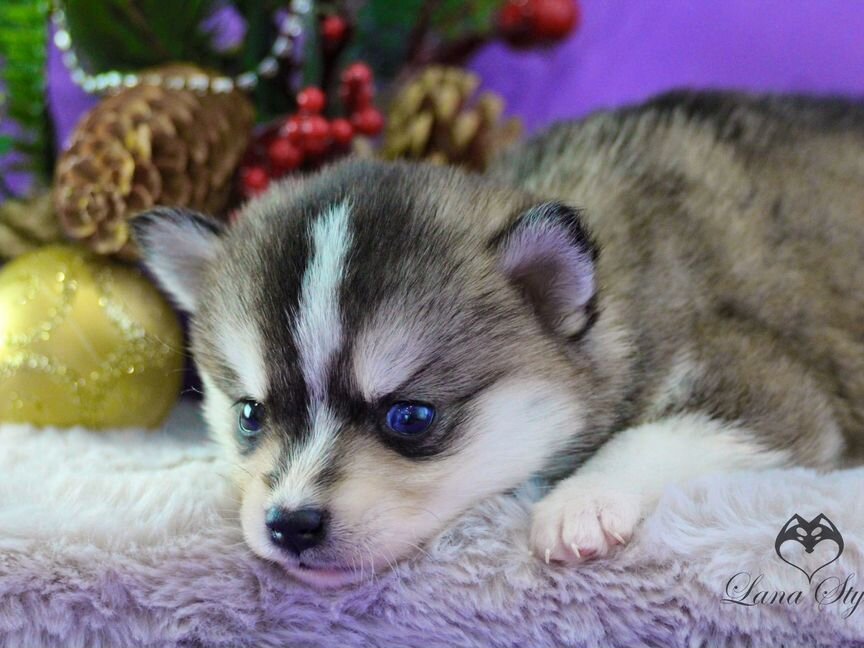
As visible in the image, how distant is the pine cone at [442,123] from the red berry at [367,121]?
0.12 m

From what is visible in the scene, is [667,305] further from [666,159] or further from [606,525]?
[606,525]

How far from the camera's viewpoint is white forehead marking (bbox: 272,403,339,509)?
151 centimetres

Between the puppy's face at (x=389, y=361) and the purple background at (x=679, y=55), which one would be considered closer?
the puppy's face at (x=389, y=361)

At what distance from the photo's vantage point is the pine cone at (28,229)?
2.24m

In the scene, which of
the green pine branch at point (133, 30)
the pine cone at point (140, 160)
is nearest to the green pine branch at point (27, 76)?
the green pine branch at point (133, 30)

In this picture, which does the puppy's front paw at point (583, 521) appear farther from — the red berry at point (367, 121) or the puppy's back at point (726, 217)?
the red berry at point (367, 121)

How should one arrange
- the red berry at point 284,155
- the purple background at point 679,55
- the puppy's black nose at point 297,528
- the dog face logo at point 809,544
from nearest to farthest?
the dog face logo at point 809,544 → the puppy's black nose at point 297,528 → the red berry at point 284,155 → the purple background at point 679,55

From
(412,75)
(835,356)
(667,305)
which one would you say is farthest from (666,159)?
(412,75)

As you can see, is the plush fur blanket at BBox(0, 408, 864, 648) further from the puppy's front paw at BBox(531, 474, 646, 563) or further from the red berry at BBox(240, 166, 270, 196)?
the red berry at BBox(240, 166, 270, 196)

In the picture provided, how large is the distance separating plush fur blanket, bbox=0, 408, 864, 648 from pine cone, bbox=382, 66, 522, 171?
1.43m

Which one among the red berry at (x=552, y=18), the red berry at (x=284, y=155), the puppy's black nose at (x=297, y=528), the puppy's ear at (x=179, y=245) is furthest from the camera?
the red berry at (x=552, y=18)

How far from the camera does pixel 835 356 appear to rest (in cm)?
217

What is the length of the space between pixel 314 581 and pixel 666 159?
57.6 inches

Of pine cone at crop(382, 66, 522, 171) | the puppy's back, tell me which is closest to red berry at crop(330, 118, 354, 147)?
pine cone at crop(382, 66, 522, 171)
